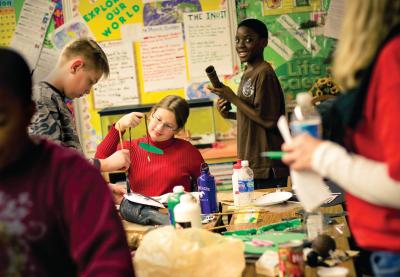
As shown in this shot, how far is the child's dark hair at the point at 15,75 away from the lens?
1.13m

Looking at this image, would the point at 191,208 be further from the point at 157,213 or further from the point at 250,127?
the point at 250,127

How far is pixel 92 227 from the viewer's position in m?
1.16

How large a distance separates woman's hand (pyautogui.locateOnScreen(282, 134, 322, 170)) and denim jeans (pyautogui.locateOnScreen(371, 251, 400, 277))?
0.25m

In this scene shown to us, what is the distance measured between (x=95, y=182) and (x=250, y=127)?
100.0 inches

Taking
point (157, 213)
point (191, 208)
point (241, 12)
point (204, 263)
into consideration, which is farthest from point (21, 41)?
point (204, 263)

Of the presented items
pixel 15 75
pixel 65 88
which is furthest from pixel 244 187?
pixel 15 75

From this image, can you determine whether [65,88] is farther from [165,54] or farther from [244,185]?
[165,54]

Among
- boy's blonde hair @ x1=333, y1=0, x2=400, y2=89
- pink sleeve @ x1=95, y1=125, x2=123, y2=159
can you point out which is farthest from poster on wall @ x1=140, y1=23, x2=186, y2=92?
boy's blonde hair @ x1=333, y1=0, x2=400, y2=89

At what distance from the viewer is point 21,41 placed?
5.32m

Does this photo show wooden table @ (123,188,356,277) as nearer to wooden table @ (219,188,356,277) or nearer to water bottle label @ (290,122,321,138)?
wooden table @ (219,188,356,277)

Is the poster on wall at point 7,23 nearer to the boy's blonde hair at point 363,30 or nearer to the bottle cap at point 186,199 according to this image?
the bottle cap at point 186,199

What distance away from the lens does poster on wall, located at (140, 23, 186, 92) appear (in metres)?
5.11

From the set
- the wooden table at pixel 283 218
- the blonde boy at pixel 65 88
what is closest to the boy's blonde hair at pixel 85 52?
the blonde boy at pixel 65 88

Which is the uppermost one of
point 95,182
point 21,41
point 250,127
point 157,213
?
point 21,41
